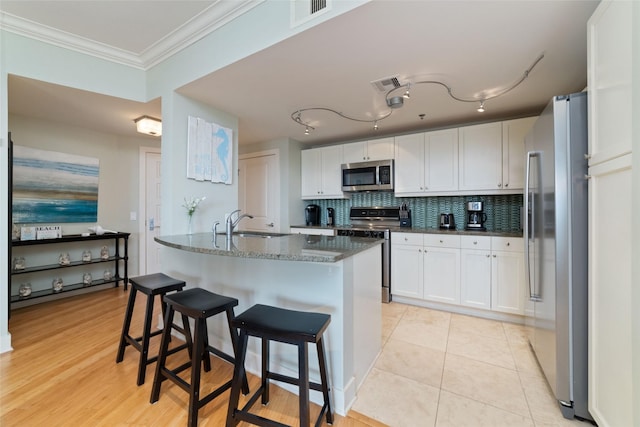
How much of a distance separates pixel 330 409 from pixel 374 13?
2.23 meters

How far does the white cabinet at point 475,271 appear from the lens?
2797mm

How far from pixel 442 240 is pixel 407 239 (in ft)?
1.30

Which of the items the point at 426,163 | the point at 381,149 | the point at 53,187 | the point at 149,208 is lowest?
the point at 149,208

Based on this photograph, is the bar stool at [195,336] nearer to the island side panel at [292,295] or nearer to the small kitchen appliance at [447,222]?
the island side panel at [292,295]

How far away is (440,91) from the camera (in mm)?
2463

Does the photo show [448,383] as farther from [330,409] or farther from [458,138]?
[458,138]

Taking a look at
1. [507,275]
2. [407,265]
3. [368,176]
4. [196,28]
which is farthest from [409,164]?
[196,28]

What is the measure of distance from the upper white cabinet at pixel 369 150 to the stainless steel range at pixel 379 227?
769 millimetres

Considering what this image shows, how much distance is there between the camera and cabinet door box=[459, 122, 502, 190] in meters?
2.97

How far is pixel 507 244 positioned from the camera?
A: 269 centimetres

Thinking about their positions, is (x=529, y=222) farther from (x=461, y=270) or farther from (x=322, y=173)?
(x=322, y=173)

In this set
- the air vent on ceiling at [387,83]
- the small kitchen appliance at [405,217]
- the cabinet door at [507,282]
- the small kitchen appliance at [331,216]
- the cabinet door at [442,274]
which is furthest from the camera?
the small kitchen appliance at [331,216]
